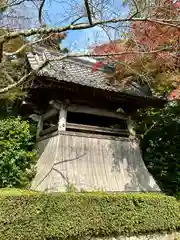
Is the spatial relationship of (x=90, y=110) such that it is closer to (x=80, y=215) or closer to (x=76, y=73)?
(x=76, y=73)

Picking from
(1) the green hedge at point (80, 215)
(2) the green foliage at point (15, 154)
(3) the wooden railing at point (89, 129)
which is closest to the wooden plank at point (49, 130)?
(3) the wooden railing at point (89, 129)

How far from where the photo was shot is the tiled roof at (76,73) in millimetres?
7386

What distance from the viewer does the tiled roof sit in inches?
291

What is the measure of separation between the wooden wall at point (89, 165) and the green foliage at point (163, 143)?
209cm

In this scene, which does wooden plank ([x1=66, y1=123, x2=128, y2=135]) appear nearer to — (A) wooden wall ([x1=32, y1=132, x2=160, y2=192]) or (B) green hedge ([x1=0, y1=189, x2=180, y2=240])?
(A) wooden wall ([x1=32, y1=132, x2=160, y2=192])

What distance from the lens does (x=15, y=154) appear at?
7.72 metres

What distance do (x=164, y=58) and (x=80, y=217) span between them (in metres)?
3.75

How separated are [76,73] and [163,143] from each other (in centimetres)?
423

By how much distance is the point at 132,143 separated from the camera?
8.51 metres

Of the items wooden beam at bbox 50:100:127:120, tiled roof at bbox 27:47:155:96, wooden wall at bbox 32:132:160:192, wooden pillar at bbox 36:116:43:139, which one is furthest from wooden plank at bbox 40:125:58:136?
tiled roof at bbox 27:47:155:96

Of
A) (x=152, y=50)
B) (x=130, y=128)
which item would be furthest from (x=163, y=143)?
(x=152, y=50)

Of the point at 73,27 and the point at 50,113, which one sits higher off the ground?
the point at 73,27

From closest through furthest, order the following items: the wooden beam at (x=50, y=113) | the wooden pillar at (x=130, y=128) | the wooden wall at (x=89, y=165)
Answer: the wooden wall at (x=89, y=165) → the wooden beam at (x=50, y=113) → the wooden pillar at (x=130, y=128)

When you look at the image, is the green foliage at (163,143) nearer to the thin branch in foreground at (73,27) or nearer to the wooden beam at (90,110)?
the wooden beam at (90,110)
